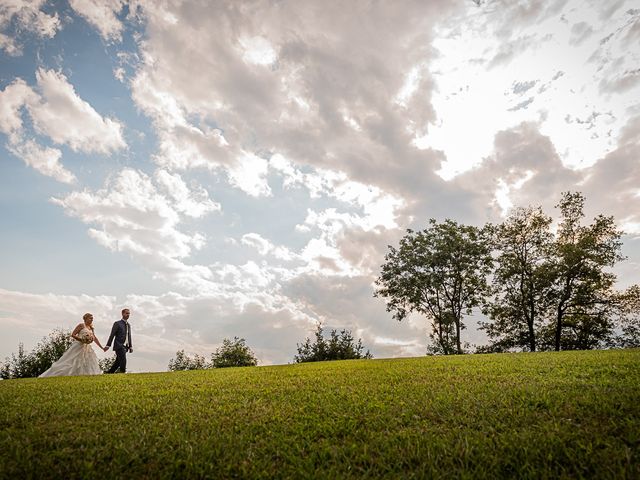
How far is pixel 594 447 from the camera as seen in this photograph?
183 inches

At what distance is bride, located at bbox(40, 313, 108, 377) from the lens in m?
18.0

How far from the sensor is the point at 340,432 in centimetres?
569

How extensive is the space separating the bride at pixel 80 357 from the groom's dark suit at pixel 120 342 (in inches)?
23.4

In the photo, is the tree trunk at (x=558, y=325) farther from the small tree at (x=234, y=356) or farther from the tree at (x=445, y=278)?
the small tree at (x=234, y=356)

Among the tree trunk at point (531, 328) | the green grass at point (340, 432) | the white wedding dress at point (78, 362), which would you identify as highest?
the tree trunk at point (531, 328)

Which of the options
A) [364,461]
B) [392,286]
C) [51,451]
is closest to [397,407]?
[364,461]

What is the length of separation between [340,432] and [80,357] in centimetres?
1814

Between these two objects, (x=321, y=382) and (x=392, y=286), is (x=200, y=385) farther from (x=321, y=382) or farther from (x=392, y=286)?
(x=392, y=286)

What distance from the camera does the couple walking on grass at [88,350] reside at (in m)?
18.1

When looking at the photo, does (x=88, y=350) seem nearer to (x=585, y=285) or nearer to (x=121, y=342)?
(x=121, y=342)

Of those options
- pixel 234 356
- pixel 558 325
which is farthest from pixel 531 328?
pixel 234 356

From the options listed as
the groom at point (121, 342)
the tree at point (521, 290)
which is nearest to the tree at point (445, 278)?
the tree at point (521, 290)

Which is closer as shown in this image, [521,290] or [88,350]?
[88,350]

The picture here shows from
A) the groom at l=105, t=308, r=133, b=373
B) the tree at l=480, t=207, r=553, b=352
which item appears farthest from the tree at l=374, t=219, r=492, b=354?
the groom at l=105, t=308, r=133, b=373
